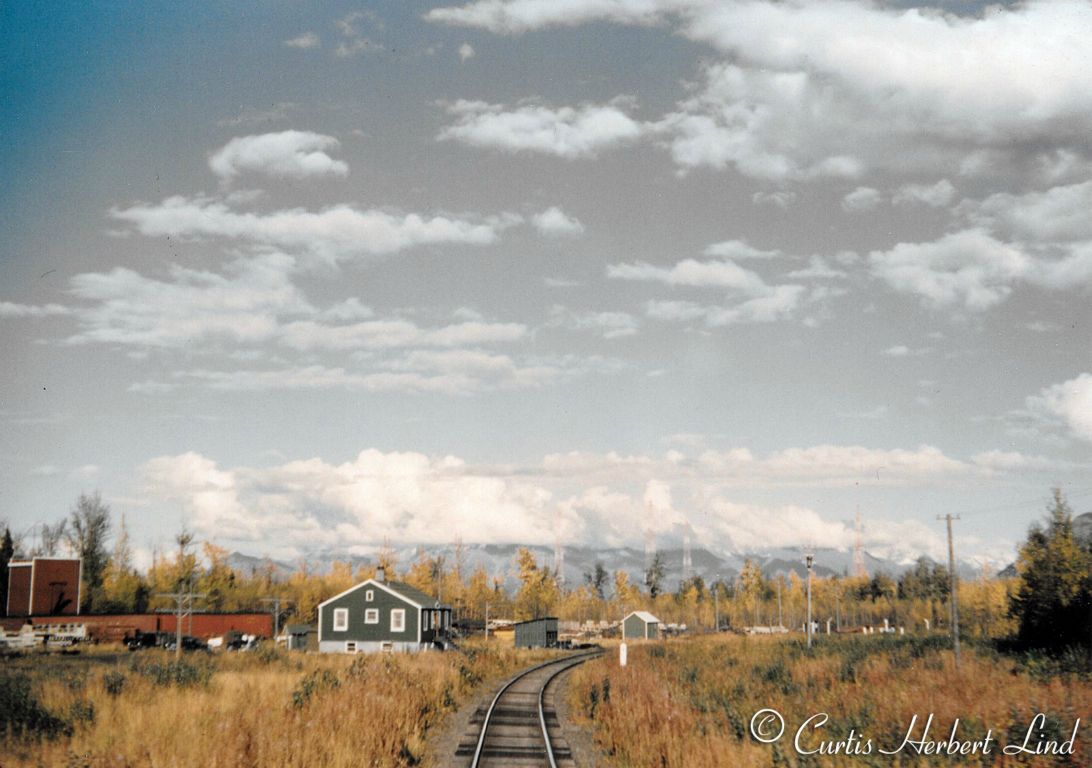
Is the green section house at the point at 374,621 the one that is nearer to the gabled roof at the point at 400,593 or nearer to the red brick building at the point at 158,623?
the gabled roof at the point at 400,593

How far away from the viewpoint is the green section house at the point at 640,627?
101 m

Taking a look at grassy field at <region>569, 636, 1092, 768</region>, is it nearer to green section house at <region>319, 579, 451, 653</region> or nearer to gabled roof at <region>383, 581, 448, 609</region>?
green section house at <region>319, 579, 451, 653</region>

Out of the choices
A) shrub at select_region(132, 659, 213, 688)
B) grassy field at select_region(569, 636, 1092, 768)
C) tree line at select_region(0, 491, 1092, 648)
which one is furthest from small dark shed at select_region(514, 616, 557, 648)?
shrub at select_region(132, 659, 213, 688)

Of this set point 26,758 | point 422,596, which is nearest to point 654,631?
point 422,596

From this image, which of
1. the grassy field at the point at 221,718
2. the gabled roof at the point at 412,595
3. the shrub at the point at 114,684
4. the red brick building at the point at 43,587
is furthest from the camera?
the red brick building at the point at 43,587

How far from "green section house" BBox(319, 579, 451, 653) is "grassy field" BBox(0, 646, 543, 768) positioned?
98.4ft

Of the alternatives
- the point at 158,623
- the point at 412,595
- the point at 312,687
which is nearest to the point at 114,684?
the point at 312,687

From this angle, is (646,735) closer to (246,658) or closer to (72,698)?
(72,698)

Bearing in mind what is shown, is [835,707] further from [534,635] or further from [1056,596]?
[534,635]

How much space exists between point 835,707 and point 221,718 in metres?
17.9

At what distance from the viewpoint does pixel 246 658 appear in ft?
150

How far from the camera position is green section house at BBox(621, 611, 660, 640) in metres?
101

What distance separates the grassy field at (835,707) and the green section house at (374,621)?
23685 millimetres

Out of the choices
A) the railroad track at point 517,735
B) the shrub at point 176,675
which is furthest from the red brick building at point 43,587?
the railroad track at point 517,735
